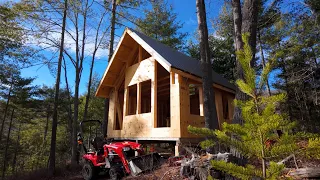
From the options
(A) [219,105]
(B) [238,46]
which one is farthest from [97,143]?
(A) [219,105]

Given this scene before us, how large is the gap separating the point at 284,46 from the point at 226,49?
13.0 ft

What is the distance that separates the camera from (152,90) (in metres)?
8.77

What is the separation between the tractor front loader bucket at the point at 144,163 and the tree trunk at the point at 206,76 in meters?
1.95

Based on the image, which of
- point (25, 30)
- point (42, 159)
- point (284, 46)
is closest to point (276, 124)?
point (25, 30)

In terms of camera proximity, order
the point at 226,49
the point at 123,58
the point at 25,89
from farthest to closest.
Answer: the point at 25,89 → the point at 226,49 → the point at 123,58

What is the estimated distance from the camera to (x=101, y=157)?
22.5ft

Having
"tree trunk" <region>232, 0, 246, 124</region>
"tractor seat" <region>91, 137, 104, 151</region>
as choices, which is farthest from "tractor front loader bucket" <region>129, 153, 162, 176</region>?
"tree trunk" <region>232, 0, 246, 124</region>

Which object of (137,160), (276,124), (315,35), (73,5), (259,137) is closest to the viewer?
(276,124)

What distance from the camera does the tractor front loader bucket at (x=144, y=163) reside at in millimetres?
5629

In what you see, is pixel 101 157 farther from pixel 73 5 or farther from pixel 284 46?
pixel 284 46

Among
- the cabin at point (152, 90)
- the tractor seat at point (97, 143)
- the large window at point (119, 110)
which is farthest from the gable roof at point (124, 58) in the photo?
the tractor seat at point (97, 143)

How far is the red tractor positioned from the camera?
19.1 feet

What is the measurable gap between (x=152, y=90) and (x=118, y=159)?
11.0 feet

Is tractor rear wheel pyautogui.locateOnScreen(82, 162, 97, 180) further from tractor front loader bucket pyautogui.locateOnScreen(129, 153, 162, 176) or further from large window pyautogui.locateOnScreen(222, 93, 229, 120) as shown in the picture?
large window pyautogui.locateOnScreen(222, 93, 229, 120)
